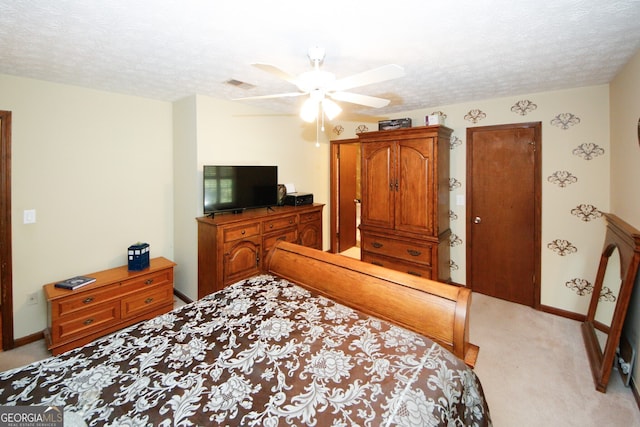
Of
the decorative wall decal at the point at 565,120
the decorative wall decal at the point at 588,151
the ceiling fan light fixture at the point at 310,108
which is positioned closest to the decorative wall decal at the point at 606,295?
the decorative wall decal at the point at 588,151

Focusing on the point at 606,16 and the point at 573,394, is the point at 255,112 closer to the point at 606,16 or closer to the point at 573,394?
the point at 606,16

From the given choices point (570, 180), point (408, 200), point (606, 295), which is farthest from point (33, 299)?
point (570, 180)

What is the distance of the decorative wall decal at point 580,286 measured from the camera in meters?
2.87

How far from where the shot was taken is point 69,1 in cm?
140

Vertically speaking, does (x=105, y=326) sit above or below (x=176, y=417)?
below

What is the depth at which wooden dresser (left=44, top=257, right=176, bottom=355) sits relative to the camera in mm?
2367

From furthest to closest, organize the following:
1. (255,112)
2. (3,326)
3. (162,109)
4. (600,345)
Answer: (255,112), (162,109), (3,326), (600,345)

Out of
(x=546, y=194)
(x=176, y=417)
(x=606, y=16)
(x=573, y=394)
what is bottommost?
(x=573, y=394)

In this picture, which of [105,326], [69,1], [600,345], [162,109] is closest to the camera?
[69,1]

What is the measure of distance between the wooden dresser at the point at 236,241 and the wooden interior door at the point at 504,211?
2.33 meters

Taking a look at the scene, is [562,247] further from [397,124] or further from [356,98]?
[356,98]

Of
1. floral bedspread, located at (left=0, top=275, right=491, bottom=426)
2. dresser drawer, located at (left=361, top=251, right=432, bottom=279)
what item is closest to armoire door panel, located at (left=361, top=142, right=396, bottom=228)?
dresser drawer, located at (left=361, top=251, right=432, bottom=279)

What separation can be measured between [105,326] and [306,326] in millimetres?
2264

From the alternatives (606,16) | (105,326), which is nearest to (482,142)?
(606,16)
